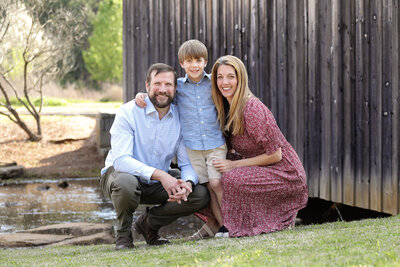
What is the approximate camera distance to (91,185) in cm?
1295

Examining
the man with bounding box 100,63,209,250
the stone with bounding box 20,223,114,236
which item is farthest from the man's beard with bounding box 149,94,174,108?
the stone with bounding box 20,223,114,236

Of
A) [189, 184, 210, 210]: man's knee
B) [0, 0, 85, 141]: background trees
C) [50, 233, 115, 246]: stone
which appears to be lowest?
[50, 233, 115, 246]: stone

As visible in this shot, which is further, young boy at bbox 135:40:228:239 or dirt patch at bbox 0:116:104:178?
dirt patch at bbox 0:116:104:178

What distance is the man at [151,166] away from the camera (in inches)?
209

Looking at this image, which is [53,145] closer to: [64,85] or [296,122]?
[296,122]

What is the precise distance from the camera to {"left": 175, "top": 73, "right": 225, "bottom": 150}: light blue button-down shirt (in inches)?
220

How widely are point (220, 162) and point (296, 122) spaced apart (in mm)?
2467

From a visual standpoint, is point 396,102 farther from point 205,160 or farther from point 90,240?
point 90,240

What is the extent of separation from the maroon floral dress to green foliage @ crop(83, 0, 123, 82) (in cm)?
2898

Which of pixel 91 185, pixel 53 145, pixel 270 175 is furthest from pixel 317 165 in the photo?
Result: pixel 53 145

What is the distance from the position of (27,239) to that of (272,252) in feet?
13.4

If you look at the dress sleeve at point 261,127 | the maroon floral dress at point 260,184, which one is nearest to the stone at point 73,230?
the maroon floral dress at point 260,184

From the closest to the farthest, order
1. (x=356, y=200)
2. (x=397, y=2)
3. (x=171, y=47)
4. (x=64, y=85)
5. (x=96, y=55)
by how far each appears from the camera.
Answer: (x=397, y=2)
(x=356, y=200)
(x=171, y=47)
(x=96, y=55)
(x=64, y=85)

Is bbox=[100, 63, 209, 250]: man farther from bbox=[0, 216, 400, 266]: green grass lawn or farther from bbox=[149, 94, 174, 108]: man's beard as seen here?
bbox=[0, 216, 400, 266]: green grass lawn
